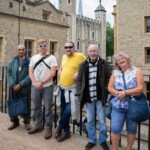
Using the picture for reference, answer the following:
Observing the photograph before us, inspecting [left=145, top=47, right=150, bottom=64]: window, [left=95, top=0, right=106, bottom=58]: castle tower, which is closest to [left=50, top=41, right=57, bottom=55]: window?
[left=145, top=47, right=150, bottom=64]: window

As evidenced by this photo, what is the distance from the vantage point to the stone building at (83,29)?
6341 centimetres

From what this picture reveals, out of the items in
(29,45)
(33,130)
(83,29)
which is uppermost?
(83,29)

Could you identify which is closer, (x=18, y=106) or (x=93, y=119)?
(x=93, y=119)

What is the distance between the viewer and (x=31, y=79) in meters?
4.79

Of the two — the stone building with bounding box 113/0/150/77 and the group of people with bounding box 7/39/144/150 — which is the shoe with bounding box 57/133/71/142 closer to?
the group of people with bounding box 7/39/144/150

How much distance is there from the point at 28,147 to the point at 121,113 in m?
1.62

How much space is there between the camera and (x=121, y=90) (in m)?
3.84

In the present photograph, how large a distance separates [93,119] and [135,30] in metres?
18.9

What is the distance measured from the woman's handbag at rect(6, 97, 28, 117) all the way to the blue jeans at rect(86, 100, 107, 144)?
131cm

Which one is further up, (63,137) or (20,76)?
(20,76)

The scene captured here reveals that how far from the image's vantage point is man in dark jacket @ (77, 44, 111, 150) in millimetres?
4125

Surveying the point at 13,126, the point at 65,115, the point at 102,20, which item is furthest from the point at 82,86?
the point at 102,20

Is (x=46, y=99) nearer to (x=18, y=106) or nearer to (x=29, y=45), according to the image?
(x=18, y=106)

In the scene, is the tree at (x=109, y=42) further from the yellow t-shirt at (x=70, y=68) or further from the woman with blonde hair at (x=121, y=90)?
the woman with blonde hair at (x=121, y=90)
